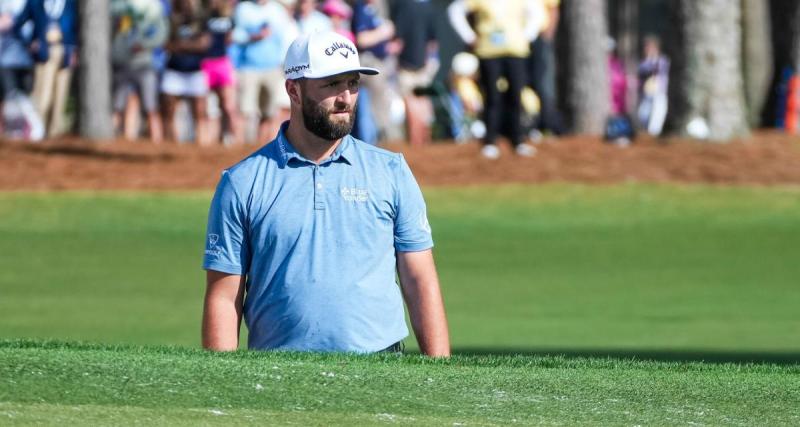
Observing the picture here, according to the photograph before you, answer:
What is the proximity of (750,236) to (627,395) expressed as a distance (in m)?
11.3

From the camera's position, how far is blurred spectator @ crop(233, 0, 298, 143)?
20.4 meters

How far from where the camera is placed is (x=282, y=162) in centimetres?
641

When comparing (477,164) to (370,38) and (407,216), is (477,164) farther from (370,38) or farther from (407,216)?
(407,216)

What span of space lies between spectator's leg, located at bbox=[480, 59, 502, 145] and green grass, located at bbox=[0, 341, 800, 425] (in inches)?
497

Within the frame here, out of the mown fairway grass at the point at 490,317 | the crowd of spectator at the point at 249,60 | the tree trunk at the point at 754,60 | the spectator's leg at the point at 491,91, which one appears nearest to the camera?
the mown fairway grass at the point at 490,317

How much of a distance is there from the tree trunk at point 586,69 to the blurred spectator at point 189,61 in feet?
16.0

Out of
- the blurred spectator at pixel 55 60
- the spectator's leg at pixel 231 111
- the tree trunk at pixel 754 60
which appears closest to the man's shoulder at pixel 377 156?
the spectator's leg at pixel 231 111

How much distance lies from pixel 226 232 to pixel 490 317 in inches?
241

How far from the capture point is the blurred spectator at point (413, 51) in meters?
22.0

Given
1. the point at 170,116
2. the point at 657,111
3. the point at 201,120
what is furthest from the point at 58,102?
the point at 657,111

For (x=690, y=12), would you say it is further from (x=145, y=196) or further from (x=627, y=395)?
(x=627, y=395)

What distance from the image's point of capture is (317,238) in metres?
6.31

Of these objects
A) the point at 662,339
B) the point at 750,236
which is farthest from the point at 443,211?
the point at 662,339

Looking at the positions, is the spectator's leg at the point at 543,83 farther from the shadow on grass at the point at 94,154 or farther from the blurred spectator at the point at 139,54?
the blurred spectator at the point at 139,54
